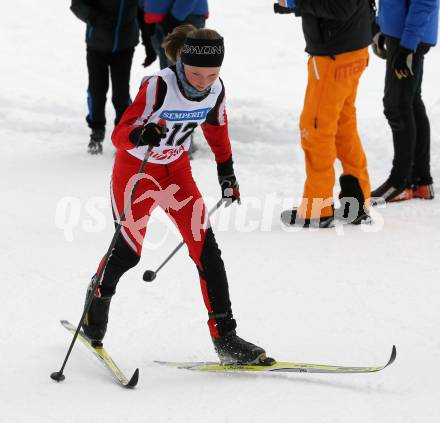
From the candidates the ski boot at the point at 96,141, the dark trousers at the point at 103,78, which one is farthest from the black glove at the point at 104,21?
the ski boot at the point at 96,141

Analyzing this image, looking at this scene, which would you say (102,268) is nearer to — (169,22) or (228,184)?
(228,184)

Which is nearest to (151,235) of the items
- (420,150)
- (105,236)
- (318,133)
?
(105,236)

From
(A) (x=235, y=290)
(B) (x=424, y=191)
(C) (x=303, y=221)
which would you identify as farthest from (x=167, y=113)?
(B) (x=424, y=191)

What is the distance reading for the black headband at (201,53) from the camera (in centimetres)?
368

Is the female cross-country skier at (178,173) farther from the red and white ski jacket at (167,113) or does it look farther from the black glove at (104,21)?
the black glove at (104,21)

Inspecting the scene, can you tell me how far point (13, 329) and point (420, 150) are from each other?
12.1 feet

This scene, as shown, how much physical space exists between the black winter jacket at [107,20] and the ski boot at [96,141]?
0.84 m

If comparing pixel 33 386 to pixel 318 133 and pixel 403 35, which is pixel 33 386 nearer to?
pixel 318 133

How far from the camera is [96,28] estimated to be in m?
7.61

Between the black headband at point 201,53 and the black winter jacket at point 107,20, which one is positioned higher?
the black headband at point 201,53

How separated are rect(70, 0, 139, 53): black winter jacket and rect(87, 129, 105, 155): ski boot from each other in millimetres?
839

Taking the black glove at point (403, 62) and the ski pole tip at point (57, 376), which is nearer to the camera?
the ski pole tip at point (57, 376)

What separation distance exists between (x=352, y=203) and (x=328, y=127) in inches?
28.5

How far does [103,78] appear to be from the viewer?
7.91 meters
